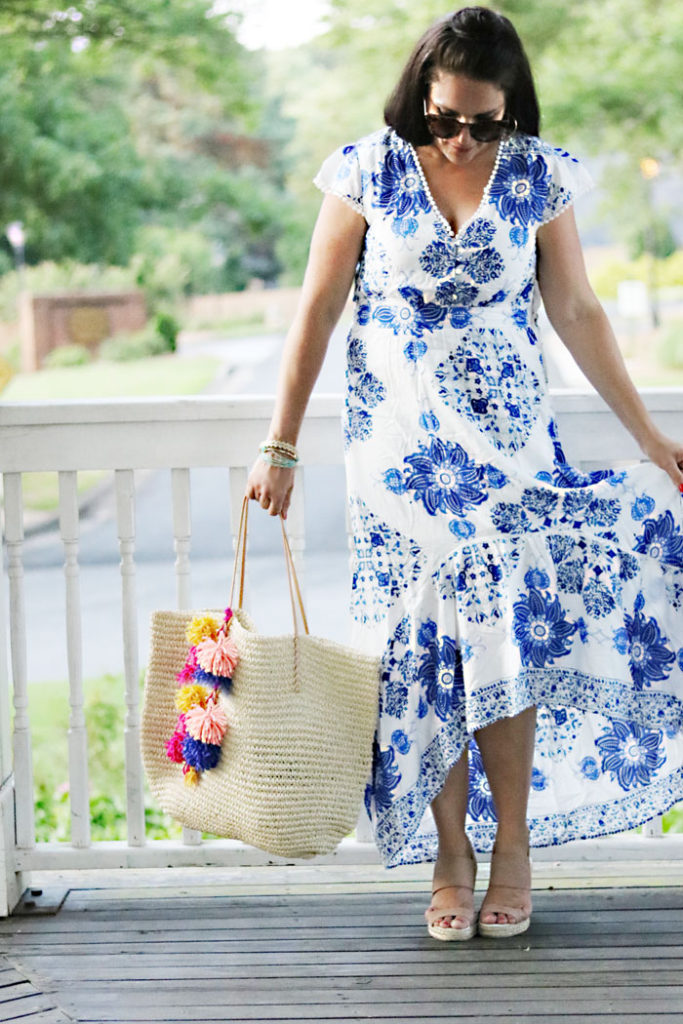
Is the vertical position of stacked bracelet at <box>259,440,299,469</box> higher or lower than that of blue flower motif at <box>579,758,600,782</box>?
higher

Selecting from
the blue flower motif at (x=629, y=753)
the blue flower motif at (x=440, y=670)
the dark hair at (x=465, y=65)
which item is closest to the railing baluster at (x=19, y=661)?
the blue flower motif at (x=440, y=670)

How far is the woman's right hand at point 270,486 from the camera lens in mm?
1912

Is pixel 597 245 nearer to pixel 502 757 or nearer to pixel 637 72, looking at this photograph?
pixel 637 72

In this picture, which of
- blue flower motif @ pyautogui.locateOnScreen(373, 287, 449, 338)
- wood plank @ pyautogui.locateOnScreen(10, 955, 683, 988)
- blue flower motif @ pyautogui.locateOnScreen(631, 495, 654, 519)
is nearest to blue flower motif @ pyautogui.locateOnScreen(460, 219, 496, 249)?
blue flower motif @ pyautogui.locateOnScreen(373, 287, 449, 338)

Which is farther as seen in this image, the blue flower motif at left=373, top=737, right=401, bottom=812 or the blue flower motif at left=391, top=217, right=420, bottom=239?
the blue flower motif at left=373, top=737, right=401, bottom=812

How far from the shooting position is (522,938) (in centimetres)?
201

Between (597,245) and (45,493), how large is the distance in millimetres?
7211

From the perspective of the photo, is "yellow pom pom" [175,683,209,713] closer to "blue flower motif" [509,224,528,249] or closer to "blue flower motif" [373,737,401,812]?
"blue flower motif" [373,737,401,812]

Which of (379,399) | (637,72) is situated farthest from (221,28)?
(379,399)

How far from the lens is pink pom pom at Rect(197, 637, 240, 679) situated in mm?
1852

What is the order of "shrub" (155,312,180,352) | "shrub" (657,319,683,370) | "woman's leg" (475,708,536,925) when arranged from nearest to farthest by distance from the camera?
"woman's leg" (475,708,536,925) < "shrub" (155,312,180,352) < "shrub" (657,319,683,370)

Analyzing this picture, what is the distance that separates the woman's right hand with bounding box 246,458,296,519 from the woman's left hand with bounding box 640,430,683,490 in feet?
2.01

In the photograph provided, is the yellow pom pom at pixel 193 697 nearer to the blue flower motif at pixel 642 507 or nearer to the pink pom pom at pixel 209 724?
the pink pom pom at pixel 209 724

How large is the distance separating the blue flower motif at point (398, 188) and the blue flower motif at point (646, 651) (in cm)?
76
